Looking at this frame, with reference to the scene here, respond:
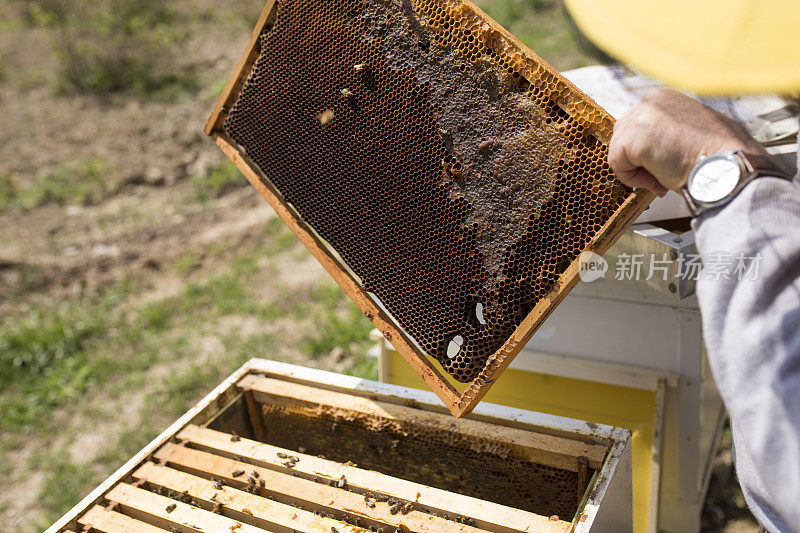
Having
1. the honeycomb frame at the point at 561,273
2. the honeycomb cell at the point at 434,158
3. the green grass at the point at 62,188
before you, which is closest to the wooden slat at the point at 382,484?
the honeycomb frame at the point at 561,273

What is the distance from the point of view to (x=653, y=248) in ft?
6.01

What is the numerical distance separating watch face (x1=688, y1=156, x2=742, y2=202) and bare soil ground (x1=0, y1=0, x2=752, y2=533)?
225cm

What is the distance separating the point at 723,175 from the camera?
112 cm

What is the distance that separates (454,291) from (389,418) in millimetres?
477

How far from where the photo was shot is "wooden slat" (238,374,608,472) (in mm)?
1708

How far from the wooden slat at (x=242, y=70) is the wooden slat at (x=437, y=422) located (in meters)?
0.87

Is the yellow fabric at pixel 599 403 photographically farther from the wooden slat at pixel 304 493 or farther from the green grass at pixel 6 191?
the green grass at pixel 6 191

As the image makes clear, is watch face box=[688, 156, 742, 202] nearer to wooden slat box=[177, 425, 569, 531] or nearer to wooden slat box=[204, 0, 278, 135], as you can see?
wooden slat box=[177, 425, 569, 531]

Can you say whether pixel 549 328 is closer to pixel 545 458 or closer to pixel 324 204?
pixel 545 458

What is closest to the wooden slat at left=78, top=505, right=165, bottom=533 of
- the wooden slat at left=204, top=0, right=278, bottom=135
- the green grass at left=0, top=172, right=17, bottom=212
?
the wooden slat at left=204, top=0, right=278, bottom=135

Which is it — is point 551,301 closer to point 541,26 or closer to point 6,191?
point 6,191

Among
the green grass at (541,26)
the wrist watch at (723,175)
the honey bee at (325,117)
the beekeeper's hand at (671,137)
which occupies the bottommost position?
the wrist watch at (723,175)

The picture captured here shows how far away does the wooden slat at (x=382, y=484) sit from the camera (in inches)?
59.3

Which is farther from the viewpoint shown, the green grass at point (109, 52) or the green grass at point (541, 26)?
the green grass at point (109, 52)
